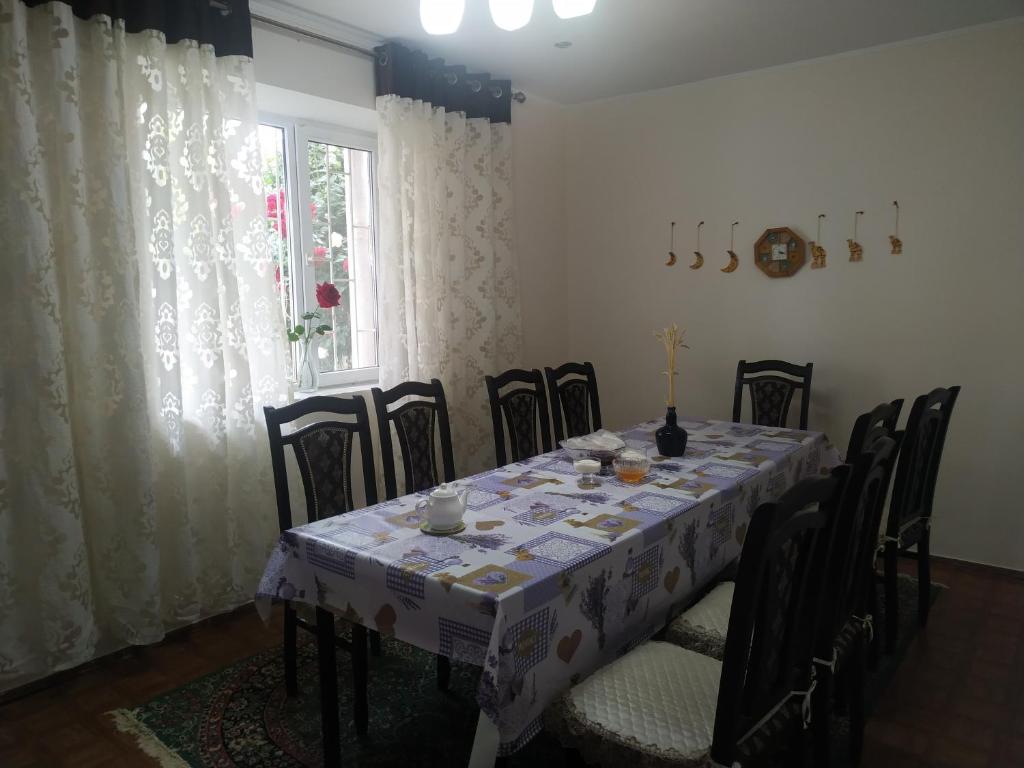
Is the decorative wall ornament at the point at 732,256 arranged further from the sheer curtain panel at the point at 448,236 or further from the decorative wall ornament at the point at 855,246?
the sheer curtain panel at the point at 448,236

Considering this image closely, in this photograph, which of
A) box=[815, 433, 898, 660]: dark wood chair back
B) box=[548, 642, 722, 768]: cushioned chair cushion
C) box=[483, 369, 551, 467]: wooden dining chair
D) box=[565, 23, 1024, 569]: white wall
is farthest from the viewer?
box=[565, 23, 1024, 569]: white wall

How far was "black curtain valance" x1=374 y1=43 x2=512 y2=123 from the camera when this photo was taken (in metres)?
Result: 3.39

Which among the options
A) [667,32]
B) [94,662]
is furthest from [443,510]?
[667,32]

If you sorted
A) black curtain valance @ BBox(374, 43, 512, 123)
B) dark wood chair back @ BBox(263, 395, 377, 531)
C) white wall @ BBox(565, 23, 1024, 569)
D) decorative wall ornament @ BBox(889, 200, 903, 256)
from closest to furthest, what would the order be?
dark wood chair back @ BBox(263, 395, 377, 531), white wall @ BBox(565, 23, 1024, 569), black curtain valance @ BBox(374, 43, 512, 123), decorative wall ornament @ BBox(889, 200, 903, 256)

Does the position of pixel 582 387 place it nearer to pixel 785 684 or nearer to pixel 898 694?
pixel 898 694

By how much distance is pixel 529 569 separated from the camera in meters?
1.61

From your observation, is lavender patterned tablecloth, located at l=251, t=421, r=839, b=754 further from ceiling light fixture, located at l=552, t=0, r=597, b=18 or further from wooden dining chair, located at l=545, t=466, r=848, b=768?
ceiling light fixture, located at l=552, t=0, r=597, b=18

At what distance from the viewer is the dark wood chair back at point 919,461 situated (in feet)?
8.09

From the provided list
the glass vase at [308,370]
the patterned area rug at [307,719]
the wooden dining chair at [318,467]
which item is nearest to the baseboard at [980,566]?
the patterned area rug at [307,719]

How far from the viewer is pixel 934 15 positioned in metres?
3.09

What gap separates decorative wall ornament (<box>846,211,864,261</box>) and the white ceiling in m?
0.82

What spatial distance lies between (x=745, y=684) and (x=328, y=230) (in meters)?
2.92

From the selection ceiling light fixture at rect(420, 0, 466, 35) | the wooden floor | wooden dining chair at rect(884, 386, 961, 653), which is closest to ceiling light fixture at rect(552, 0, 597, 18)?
ceiling light fixture at rect(420, 0, 466, 35)

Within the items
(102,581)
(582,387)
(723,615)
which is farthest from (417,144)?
(723,615)
